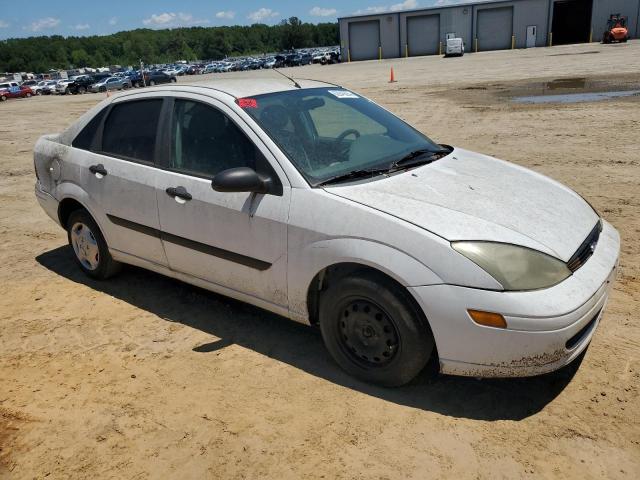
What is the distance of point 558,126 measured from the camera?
10.9 metres

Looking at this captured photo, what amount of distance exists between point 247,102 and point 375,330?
5.63ft

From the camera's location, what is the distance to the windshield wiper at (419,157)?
136 inches

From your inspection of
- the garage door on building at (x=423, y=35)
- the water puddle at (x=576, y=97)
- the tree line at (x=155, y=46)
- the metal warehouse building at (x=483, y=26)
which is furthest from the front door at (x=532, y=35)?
the tree line at (x=155, y=46)

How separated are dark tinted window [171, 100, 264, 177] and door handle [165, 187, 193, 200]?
0.49 ft

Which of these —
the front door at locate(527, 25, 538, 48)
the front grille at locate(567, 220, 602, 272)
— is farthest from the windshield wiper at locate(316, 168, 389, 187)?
the front door at locate(527, 25, 538, 48)

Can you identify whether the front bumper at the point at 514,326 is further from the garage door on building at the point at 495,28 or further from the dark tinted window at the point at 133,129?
the garage door on building at the point at 495,28

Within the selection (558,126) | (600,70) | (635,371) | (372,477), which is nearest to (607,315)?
(635,371)

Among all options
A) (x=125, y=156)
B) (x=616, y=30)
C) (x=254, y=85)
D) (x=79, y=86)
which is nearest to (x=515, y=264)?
(x=254, y=85)

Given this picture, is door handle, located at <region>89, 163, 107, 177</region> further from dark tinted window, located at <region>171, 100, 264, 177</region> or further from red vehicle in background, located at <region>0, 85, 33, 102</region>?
red vehicle in background, located at <region>0, 85, 33, 102</region>

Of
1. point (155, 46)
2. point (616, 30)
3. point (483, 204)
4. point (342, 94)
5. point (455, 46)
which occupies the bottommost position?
point (483, 204)

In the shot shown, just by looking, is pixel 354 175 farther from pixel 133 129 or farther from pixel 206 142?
pixel 133 129

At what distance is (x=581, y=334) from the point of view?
2.75m

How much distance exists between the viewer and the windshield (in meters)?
3.32

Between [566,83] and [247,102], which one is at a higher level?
[247,102]
